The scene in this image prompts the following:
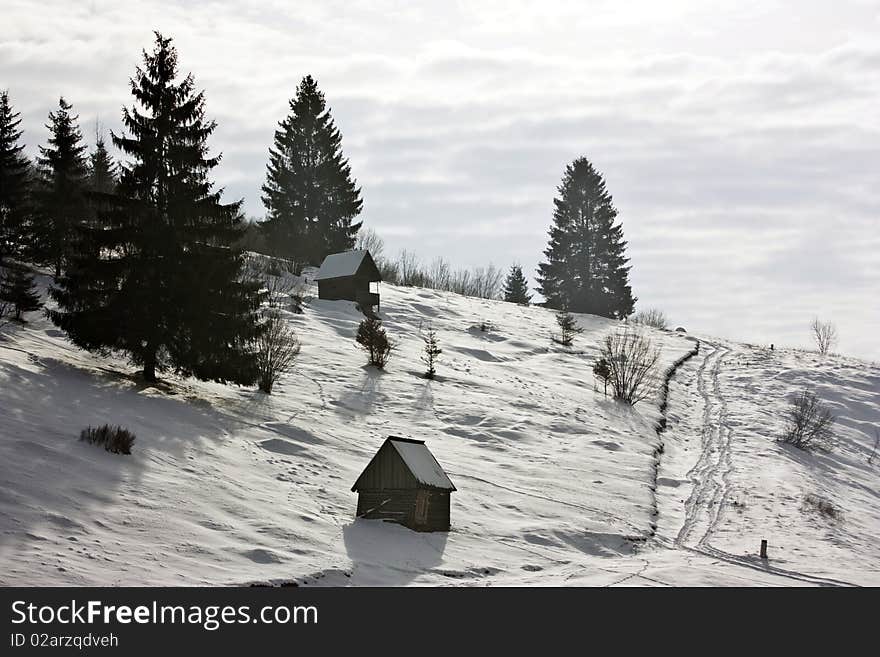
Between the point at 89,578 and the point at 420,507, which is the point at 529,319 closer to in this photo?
the point at 420,507

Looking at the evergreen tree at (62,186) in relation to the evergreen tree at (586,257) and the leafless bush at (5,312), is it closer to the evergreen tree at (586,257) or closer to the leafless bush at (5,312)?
the leafless bush at (5,312)

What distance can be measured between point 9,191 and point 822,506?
2910 centimetres

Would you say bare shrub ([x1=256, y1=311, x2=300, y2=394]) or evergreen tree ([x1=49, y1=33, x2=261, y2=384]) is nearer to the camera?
evergreen tree ([x1=49, y1=33, x2=261, y2=384])

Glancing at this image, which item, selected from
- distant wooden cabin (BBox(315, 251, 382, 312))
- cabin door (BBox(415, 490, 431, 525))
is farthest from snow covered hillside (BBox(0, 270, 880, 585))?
distant wooden cabin (BBox(315, 251, 382, 312))

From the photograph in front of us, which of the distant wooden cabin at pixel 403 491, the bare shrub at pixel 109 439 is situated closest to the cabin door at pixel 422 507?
the distant wooden cabin at pixel 403 491

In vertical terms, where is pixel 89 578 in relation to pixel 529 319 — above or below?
below

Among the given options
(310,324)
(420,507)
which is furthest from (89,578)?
(310,324)

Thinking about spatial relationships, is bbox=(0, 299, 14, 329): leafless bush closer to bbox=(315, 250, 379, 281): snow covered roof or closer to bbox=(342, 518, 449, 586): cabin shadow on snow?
bbox=(342, 518, 449, 586): cabin shadow on snow

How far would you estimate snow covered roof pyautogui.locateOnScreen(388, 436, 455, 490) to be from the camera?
17641mm

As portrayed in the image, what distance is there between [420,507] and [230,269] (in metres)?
10.6

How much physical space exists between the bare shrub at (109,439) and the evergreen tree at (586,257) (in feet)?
167

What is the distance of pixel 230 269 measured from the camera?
24.2 metres

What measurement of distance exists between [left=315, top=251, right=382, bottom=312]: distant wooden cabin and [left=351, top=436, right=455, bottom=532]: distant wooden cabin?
26583 millimetres

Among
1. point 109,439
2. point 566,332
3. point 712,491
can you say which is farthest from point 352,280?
point 109,439
